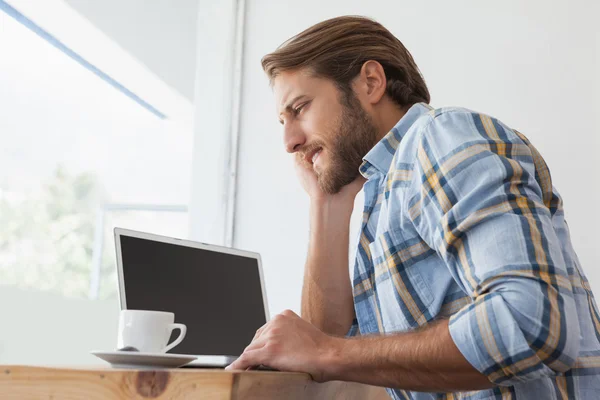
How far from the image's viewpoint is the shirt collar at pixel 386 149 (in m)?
1.22

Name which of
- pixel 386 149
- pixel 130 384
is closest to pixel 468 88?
pixel 386 149

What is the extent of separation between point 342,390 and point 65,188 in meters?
1.29

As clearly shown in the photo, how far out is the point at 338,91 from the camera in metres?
1.50

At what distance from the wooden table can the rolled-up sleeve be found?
0.86ft

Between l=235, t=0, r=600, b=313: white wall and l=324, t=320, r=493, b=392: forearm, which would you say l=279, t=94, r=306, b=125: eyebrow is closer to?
l=324, t=320, r=493, b=392: forearm

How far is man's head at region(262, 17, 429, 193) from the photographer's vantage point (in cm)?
149

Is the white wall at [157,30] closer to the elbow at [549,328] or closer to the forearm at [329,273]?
the forearm at [329,273]

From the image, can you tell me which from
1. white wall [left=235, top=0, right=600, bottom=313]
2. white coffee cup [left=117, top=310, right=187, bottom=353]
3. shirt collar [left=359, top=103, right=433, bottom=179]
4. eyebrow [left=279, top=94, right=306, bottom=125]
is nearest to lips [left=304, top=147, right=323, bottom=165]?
eyebrow [left=279, top=94, right=306, bottom=125]

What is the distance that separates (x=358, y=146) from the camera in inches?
58.3

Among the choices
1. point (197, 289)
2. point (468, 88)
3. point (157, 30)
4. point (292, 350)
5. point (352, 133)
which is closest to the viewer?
point (292, 350)

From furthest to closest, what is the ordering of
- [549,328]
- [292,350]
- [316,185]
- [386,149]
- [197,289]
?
[316,185], [197,289], [386,149], [292,350], [549,328]

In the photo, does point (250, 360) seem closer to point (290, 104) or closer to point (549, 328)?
point (549, 328)

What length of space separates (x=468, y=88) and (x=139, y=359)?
1.85 meters

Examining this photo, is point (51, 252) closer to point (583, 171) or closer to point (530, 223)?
point (530, 223)
